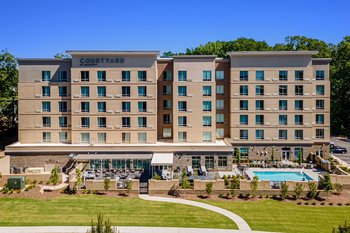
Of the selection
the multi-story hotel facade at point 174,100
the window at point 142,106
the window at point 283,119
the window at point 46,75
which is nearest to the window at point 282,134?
the multi-story hotel facade at point 174,100

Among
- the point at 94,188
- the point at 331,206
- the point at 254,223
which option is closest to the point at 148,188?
the point at 94,188

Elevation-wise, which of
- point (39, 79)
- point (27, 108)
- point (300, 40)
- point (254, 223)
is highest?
point (300, 40)

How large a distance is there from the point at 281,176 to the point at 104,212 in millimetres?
25520

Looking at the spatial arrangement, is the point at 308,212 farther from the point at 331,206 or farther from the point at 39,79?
the point at 39,79

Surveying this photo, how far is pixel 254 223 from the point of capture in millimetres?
31422

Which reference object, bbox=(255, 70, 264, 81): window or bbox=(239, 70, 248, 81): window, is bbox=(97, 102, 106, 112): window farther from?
bbox=(255, 70, 264, 81): window

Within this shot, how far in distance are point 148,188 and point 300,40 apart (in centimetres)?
6956

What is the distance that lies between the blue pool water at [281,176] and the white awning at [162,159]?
11930 millimetres

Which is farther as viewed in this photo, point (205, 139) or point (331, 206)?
A: point (205, 139)

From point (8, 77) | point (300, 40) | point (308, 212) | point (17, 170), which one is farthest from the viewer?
point (300, 40)

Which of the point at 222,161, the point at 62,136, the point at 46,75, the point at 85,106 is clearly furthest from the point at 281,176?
the point at 46,75

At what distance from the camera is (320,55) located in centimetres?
8369

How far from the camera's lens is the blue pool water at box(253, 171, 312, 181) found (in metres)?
46.7

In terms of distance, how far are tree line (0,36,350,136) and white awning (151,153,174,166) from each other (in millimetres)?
34358
